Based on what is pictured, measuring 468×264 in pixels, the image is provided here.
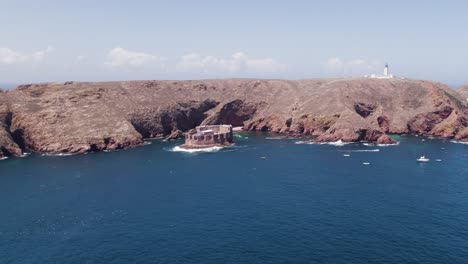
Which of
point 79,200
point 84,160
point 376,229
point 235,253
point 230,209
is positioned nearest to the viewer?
point 235,253

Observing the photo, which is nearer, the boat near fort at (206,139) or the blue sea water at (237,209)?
the blue sea water at (237,209)

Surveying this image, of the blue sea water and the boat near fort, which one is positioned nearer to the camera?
the blue sea water

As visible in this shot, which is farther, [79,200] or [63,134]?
[63,134]

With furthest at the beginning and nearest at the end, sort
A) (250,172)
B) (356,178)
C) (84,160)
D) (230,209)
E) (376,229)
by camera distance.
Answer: (84,160) → (250,172) → (356,178) → (230,209) → (376,229)

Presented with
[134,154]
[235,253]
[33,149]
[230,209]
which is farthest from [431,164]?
[33,149]

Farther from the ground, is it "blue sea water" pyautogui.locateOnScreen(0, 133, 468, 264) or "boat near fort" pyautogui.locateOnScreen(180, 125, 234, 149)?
"boat near fort" pyautogui.locateOnScreen(180, 125, 234, 149)

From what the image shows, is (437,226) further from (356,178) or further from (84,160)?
(84,160)

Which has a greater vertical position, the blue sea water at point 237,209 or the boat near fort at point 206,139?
the boat near fort at point 206,139
